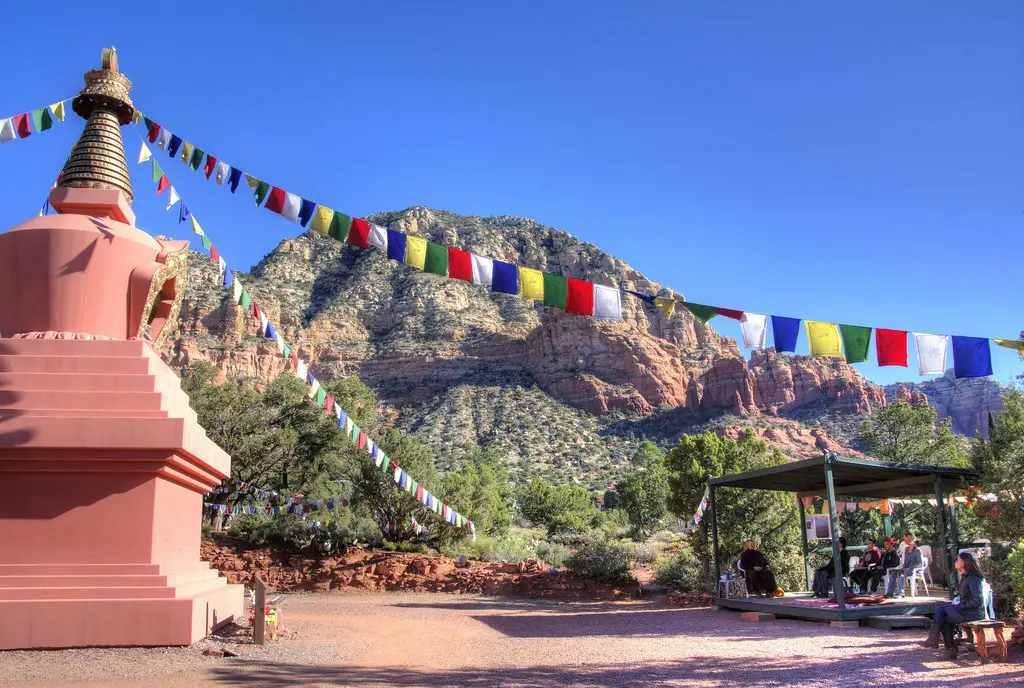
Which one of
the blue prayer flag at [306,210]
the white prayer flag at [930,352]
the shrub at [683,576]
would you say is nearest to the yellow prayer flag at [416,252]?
the blue prayer flag at [306,210]

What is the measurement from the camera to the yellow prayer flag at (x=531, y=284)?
878 cm

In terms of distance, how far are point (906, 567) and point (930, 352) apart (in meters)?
4.88

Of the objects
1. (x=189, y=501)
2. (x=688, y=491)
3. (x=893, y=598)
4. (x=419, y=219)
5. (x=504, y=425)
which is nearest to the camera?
(x=189, y=501)

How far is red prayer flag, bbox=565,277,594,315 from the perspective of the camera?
28.9 feet

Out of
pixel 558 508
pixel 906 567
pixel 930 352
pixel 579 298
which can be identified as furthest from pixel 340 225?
pixel 558 508

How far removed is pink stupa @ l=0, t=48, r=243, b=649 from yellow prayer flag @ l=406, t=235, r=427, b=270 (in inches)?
100

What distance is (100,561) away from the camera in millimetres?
6676

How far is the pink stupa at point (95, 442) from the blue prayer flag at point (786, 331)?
6652mm

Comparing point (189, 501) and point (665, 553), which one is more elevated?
point (189, 501)

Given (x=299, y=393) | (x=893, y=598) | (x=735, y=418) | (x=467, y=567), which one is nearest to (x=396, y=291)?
(x=735, y=418)

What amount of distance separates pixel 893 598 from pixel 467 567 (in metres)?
8.16

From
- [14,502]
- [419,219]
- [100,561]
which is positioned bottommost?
[100,561]

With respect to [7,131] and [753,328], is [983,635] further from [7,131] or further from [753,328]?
[7,131]

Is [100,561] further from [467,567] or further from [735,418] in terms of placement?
[735,418]
